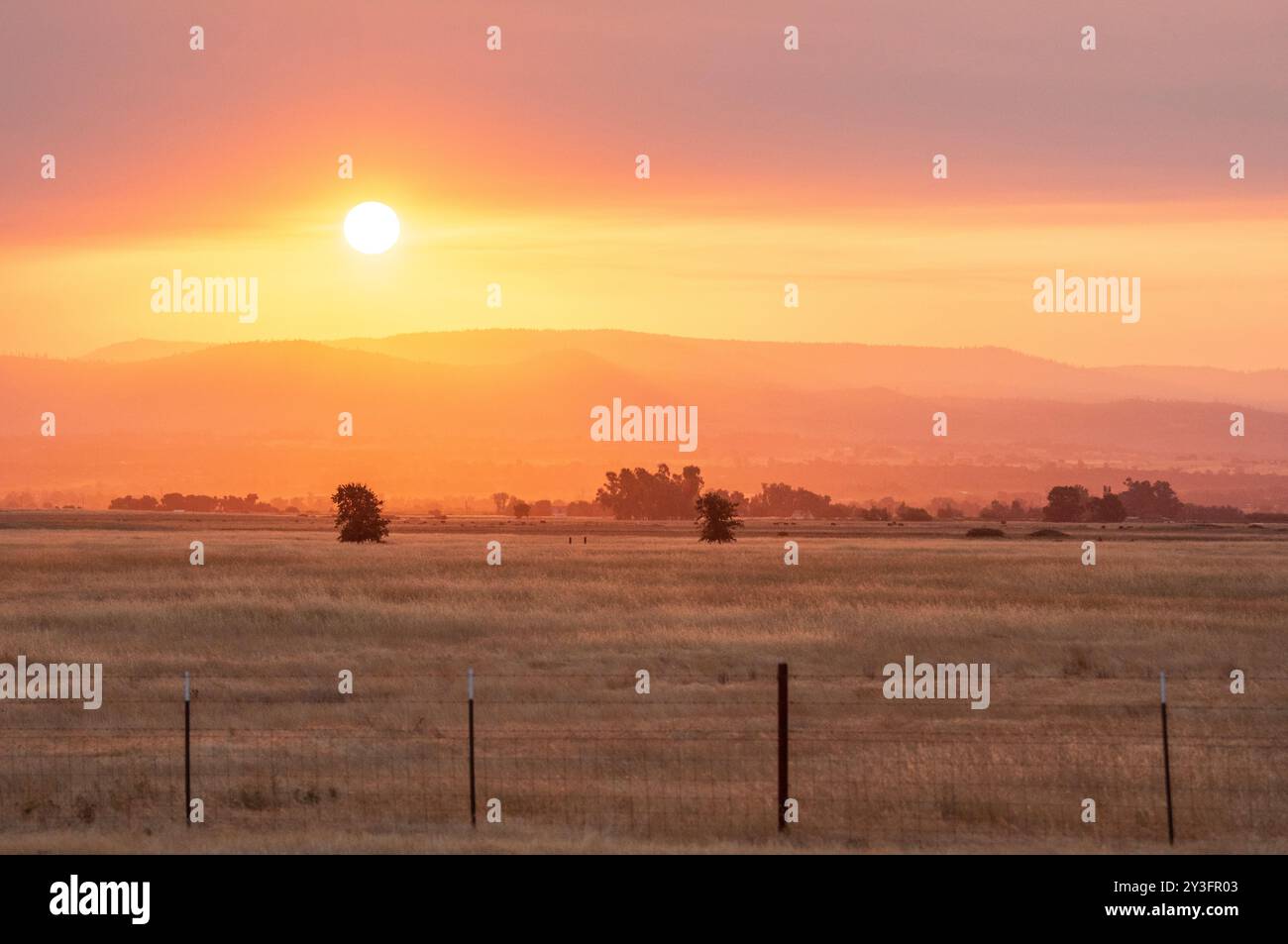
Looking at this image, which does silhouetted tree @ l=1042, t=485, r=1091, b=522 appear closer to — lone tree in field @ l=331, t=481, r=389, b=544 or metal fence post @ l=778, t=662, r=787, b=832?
lone tree in field @ l=331, t=481, r=389, b=544

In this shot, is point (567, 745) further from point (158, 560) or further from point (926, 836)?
point (158, 560)

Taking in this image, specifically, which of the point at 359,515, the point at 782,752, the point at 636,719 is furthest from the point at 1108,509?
the point at 782,752

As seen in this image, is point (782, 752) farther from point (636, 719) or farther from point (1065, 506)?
point (1065, 506)

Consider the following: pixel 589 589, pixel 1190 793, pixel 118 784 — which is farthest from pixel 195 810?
pixel 589 589

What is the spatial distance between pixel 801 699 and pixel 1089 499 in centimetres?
16839

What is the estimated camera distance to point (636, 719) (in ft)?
82.0

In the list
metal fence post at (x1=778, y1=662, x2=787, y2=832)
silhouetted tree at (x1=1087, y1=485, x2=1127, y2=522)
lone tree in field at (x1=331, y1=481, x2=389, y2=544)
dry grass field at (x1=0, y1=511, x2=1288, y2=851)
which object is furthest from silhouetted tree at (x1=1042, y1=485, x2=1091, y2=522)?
metal fence post at (x1=778, y1=662, x2=787, y2=832)

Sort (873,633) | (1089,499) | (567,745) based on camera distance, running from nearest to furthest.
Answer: (567,745) < (873,633) < (1089,499)

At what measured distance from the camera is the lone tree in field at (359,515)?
310ft

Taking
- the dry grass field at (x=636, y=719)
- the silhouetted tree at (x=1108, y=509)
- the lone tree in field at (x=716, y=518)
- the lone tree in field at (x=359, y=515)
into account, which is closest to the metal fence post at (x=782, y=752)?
the dry grass field at (x=636, y=719)

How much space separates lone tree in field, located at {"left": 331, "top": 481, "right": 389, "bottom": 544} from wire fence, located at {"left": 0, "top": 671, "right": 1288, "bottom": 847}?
6551 cm

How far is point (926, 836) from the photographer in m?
17.1

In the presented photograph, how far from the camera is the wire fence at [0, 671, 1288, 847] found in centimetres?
1789

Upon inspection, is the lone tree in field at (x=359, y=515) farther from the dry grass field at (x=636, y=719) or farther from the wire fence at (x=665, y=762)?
the wire fence at (x=665, y=762)
